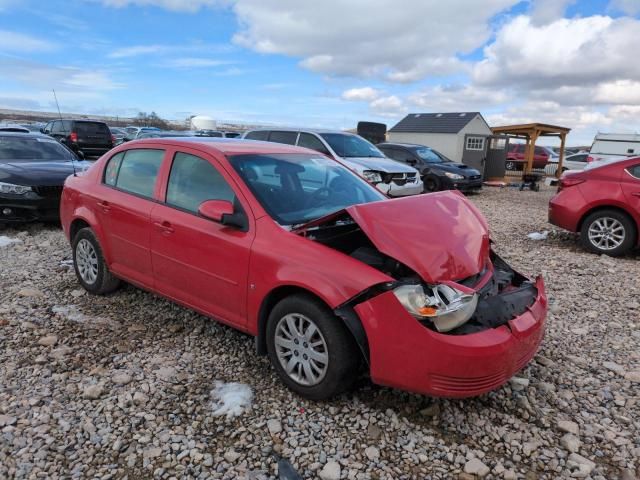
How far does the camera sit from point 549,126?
19938 mm

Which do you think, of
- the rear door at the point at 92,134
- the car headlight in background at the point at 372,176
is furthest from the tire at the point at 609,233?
the rear door at the point at 92,134

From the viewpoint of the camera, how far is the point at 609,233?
23.1 feet

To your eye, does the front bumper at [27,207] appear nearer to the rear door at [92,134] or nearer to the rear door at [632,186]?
the rear door at [632,186]

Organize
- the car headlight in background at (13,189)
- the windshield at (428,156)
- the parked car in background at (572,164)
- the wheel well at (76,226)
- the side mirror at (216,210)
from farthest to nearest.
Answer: the parked car in background at (572,164) → the windshield at (428,156) → the car headlight in background at (13,189) → the wheel well at (76,226) → the side mirror at (216,210)

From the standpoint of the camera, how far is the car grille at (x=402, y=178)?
34.4ft

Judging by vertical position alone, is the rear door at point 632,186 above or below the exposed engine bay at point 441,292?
above

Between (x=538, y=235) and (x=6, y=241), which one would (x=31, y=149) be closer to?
(x=6, y=241)

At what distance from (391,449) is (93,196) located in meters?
3.51

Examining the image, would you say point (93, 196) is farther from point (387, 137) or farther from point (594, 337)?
point (387, 137)

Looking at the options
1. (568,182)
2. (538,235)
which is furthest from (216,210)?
(538,235)

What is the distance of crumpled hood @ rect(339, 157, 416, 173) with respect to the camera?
33.5 feet

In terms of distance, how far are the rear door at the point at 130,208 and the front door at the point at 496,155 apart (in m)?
17.4

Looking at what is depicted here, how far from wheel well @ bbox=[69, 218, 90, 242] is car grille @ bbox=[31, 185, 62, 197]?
2928 millimetres

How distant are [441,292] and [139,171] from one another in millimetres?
2870
